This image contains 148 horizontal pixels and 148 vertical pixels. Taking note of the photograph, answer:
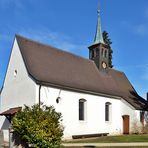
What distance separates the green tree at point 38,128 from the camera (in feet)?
62.5

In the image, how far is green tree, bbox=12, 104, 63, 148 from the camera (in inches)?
750

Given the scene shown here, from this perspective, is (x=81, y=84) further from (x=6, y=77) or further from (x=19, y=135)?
(x=19, y=135)

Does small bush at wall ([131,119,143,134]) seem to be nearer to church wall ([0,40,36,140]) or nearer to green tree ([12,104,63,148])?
church wall ([0,40,36,140])

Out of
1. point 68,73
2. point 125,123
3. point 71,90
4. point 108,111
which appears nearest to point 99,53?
point 108,111

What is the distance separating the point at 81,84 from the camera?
100 ft

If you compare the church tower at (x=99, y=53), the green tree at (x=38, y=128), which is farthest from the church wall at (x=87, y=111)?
the green tree at (x=38, y=128)

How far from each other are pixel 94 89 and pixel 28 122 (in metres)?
12.5

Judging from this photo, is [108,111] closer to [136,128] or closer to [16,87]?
[136,128]

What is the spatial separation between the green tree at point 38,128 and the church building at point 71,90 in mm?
5115

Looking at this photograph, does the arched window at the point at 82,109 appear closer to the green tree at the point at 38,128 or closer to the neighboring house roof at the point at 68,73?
the neighboring house roof at the point at 68,73

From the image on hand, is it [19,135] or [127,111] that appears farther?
[127,111]

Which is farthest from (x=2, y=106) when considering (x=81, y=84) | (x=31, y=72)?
(x=81, y=84)

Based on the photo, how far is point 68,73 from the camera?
3070cm

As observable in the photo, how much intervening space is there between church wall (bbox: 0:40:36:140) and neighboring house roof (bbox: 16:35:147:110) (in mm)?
651
